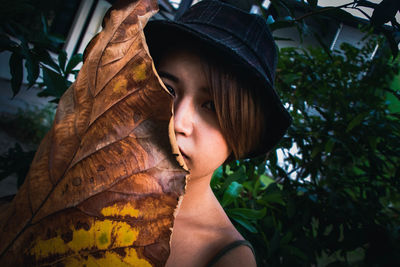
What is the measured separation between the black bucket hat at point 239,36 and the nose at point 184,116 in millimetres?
175

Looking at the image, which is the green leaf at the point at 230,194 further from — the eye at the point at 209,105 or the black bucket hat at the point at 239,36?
the eye at the point at 209,105

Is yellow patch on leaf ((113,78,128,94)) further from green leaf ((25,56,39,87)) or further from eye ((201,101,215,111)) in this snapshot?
green leaf ((25,56,39,87))

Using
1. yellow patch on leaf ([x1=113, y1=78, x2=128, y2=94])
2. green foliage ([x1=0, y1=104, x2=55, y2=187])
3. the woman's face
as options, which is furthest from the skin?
green foliage ([x1=0, y1=104, x2=55, y2=187])

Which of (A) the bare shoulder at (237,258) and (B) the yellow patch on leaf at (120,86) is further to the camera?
(A) the bare shoulder at (237,258)

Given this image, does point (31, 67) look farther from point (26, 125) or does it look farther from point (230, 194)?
point (26, 125)

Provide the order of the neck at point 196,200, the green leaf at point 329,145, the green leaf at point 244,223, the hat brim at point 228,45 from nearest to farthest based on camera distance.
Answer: the hat brim at point 228,45, the neck at point 196,200, the green leaf at point 244,223, the green leaf at point 329,145

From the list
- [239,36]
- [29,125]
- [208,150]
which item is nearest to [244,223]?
[208,150]

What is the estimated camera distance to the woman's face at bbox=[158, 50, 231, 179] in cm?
72

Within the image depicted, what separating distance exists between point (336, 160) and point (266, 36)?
1734mm

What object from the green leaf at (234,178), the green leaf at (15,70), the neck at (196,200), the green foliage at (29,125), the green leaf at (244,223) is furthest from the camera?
the green foliage at (29,125)

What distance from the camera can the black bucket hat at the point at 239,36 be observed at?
714mm

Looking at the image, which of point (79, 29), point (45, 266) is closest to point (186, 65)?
point (45, 266)

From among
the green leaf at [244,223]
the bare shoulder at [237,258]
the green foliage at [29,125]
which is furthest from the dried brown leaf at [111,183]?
the green foliage at [29,125]

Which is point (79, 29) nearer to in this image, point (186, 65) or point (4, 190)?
point (4, 190)
